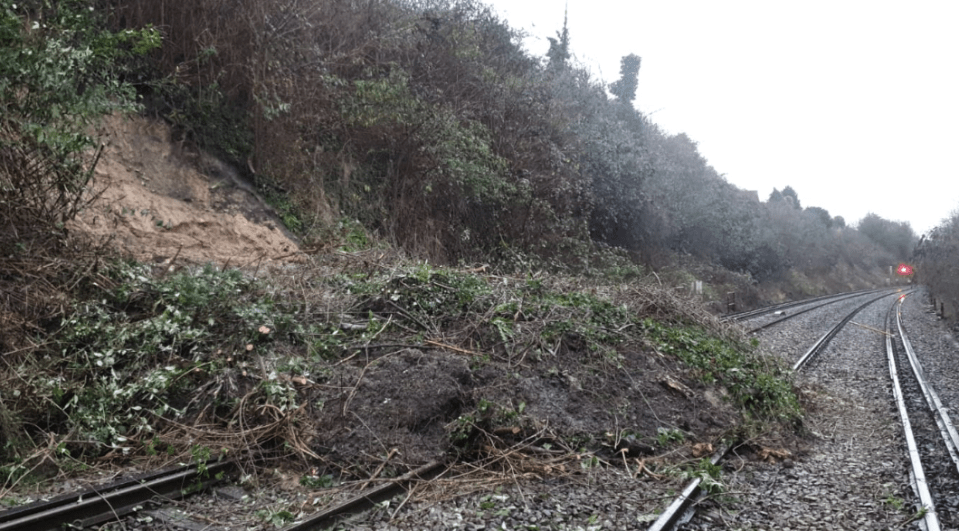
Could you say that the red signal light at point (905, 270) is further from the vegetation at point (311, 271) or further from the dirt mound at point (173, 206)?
the dirt mound at point (173, 206)

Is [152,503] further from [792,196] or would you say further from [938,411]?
[792,196]

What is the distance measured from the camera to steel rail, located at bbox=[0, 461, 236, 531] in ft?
13.9

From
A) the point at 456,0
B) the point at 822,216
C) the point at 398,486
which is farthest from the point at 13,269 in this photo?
the point at 822,216

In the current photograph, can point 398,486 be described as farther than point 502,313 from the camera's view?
No

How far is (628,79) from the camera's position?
123 ft

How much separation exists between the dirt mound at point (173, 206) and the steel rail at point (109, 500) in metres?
4.62

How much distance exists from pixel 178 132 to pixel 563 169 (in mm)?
11493

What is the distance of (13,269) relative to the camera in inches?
271

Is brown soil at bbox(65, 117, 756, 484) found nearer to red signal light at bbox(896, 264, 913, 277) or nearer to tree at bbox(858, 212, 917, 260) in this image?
red signal light at bbox(896, 264, 913, 277)

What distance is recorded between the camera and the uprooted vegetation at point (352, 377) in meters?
5.94

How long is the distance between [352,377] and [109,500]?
8.70 ft

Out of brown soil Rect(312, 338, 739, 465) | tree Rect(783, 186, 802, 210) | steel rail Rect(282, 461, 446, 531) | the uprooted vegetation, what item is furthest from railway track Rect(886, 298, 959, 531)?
tree Rect(783, 186, 802, 210)

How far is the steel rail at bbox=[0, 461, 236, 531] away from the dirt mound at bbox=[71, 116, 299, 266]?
462 cm

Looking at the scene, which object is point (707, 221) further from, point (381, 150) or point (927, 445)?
point (927, 445)
